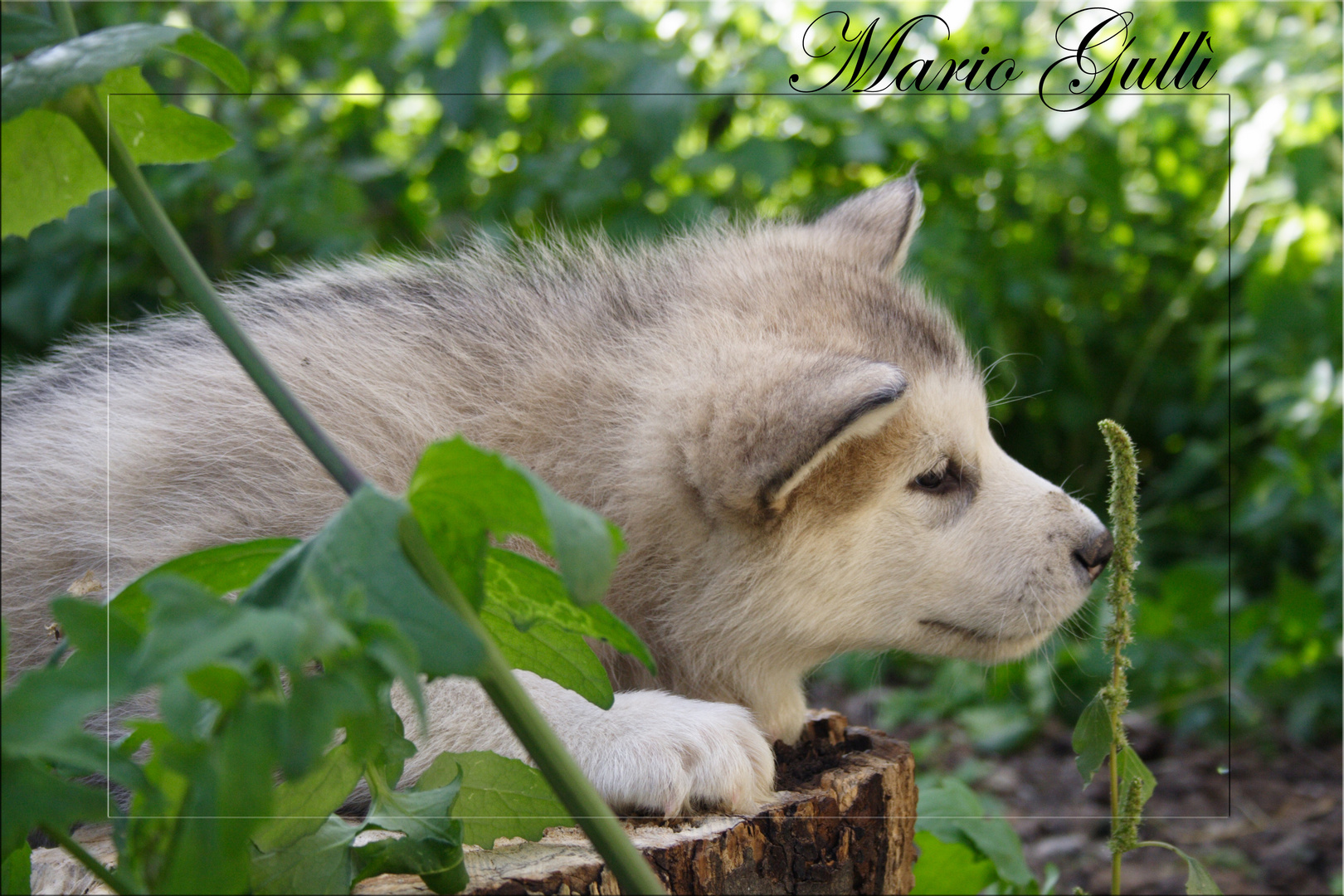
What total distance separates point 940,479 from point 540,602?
0.98 metres

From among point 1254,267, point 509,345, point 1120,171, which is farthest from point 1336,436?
point 509,345

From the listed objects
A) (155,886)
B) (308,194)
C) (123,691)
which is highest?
(308,194)

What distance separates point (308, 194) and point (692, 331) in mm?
1803

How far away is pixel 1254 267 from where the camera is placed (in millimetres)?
3598

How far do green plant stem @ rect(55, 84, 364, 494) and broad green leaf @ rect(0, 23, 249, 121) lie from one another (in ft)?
0.16

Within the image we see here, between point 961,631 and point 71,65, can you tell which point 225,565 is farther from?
point 961,631

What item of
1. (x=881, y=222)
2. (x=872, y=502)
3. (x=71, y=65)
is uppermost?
(x=881, y=222)

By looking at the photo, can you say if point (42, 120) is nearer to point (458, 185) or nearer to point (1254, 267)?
point (458, 185)

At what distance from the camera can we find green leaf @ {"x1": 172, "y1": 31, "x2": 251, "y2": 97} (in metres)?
1.01

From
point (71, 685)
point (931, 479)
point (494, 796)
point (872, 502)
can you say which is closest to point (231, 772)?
point (71, 685)

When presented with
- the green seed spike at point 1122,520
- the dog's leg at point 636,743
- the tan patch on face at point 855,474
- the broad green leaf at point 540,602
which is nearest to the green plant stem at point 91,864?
the broad green leaf at point 540,602

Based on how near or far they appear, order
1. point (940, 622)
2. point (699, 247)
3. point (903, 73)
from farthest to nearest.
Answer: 1. point (699, 247)
2. point (940, 622)
3. point (903, 73)

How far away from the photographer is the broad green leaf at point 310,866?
107 cm

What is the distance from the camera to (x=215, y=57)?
1.04 meters
